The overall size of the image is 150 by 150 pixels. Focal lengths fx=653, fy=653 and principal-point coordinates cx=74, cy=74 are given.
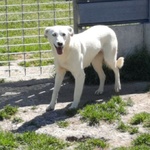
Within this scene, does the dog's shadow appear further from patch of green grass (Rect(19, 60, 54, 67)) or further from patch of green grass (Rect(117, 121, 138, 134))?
patch of green grass (Rect(19, 60, 54, 67))

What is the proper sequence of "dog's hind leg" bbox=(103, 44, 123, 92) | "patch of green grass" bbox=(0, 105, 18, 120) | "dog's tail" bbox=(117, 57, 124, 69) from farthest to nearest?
"dog's tail" bbox=(117, 57, 124, 69) < "dog's hind leg" bbox=(103, 44, 123, 92) < "patch of green grass" bbox=(0, 105, 18, 120)

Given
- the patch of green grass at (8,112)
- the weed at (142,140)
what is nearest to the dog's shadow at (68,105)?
the patch of green grass at (8,112)

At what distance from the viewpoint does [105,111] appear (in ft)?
29.0

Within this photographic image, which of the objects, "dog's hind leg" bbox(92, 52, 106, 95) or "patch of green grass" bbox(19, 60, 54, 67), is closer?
"dog's hind leg" bbox(92, 52, 106, 95)

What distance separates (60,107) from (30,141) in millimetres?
1497

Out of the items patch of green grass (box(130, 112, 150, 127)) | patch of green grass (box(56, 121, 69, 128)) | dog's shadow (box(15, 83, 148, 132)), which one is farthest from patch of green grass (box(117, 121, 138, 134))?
dog's shadow (box(15, 83, 148, 132))

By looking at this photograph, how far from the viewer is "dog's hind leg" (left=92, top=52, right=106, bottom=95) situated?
9.86 meters

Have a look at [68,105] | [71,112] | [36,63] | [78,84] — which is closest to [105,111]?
[71,112]

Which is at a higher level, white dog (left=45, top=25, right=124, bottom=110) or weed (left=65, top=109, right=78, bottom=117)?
white dog (left=45, top=25, right=124, bottom=110)

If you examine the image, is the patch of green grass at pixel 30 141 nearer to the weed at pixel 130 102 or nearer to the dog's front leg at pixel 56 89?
the dog's front leg at pixel 56 89

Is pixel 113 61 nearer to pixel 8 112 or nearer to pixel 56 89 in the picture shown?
pixel 56 89

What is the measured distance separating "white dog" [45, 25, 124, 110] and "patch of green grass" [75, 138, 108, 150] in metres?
1.34

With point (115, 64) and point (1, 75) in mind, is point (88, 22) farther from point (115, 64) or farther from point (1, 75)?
point (1, 75)

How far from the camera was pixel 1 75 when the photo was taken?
11.3 m
